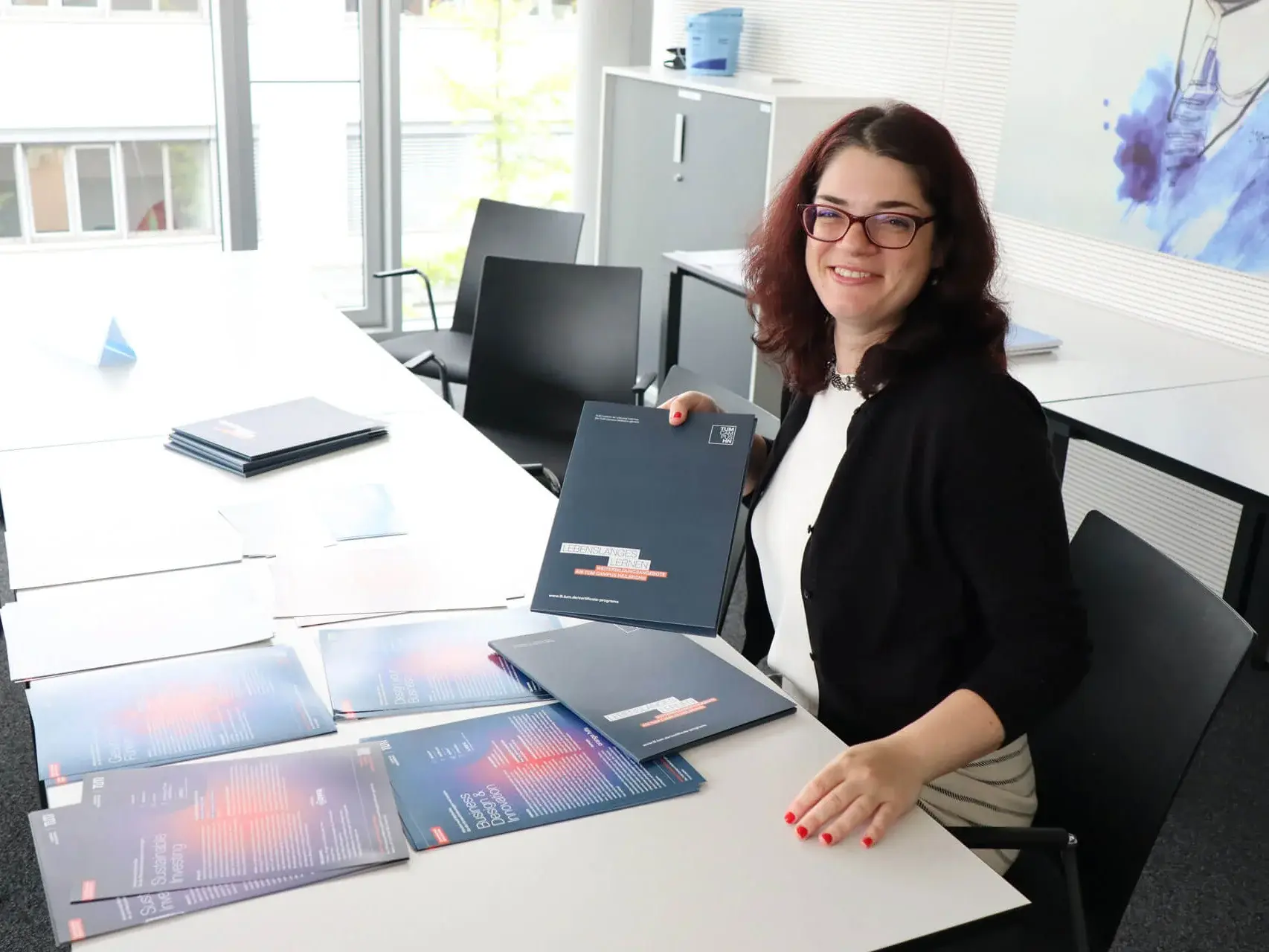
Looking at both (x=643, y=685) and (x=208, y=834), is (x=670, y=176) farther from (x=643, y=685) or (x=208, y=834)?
(x=208, y=834)

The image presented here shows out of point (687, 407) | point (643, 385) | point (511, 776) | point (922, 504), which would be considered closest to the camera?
point (511, 776)

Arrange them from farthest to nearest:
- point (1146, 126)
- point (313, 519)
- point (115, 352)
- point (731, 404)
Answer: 1. point (1146, 126)
2. point (115, 352)
3. point (731, 404)
4. point (313, 519)

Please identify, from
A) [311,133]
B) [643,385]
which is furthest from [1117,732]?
[311,133]

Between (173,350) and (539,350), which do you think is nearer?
(173,350)

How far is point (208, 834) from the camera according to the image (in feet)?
4.14

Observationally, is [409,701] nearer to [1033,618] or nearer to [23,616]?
[23,616]

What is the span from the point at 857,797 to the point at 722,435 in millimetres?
615

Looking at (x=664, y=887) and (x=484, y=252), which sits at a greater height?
(x=484, y=252)

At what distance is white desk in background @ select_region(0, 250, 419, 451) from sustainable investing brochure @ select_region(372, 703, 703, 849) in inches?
52.6

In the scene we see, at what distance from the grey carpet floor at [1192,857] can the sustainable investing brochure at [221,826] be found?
105cm

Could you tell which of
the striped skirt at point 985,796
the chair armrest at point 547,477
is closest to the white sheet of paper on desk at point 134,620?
the striped skirt at point 985,796

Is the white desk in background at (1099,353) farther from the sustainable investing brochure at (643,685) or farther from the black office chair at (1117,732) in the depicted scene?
the sustainable investing brochure at (643,685)

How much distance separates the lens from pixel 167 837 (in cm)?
125

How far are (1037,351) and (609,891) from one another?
229cm
